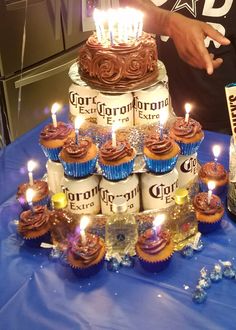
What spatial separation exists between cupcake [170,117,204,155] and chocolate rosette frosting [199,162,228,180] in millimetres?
138

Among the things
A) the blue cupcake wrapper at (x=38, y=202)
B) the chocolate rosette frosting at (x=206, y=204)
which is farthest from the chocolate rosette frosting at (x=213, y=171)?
the blue cupcake wrapper at (x=38, y=202)

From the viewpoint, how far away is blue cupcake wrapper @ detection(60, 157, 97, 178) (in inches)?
42.9

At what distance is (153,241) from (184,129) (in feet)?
1.01

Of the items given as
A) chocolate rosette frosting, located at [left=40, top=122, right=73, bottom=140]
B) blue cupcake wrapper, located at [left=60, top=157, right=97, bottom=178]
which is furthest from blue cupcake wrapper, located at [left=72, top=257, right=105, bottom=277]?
chocolate rosette frosting, located at [left=40, top=122, right=73, bottom=140]

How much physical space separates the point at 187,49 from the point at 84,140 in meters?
0.48

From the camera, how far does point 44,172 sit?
4.89 feet

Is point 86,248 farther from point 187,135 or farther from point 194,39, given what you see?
point 194,39

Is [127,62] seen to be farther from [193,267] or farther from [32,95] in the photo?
[32,95]

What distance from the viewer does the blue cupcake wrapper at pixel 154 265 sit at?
41.8 inches

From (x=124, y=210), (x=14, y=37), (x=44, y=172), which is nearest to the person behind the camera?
(x=124, y=210)

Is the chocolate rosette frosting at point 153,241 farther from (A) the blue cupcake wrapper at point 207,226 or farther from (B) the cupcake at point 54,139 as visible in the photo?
(B) the cupcake at point 54,139

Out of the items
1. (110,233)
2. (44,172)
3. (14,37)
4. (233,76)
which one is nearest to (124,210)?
(110,233)

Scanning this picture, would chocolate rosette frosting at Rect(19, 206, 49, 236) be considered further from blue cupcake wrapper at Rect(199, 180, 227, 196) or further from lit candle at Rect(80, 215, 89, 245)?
blue cupcake wrapper at Rect(199, 180, 227, 196)

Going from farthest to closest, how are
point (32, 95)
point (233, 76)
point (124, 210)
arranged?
point (32, 95)
point (233, 76)
point (124, 210)
